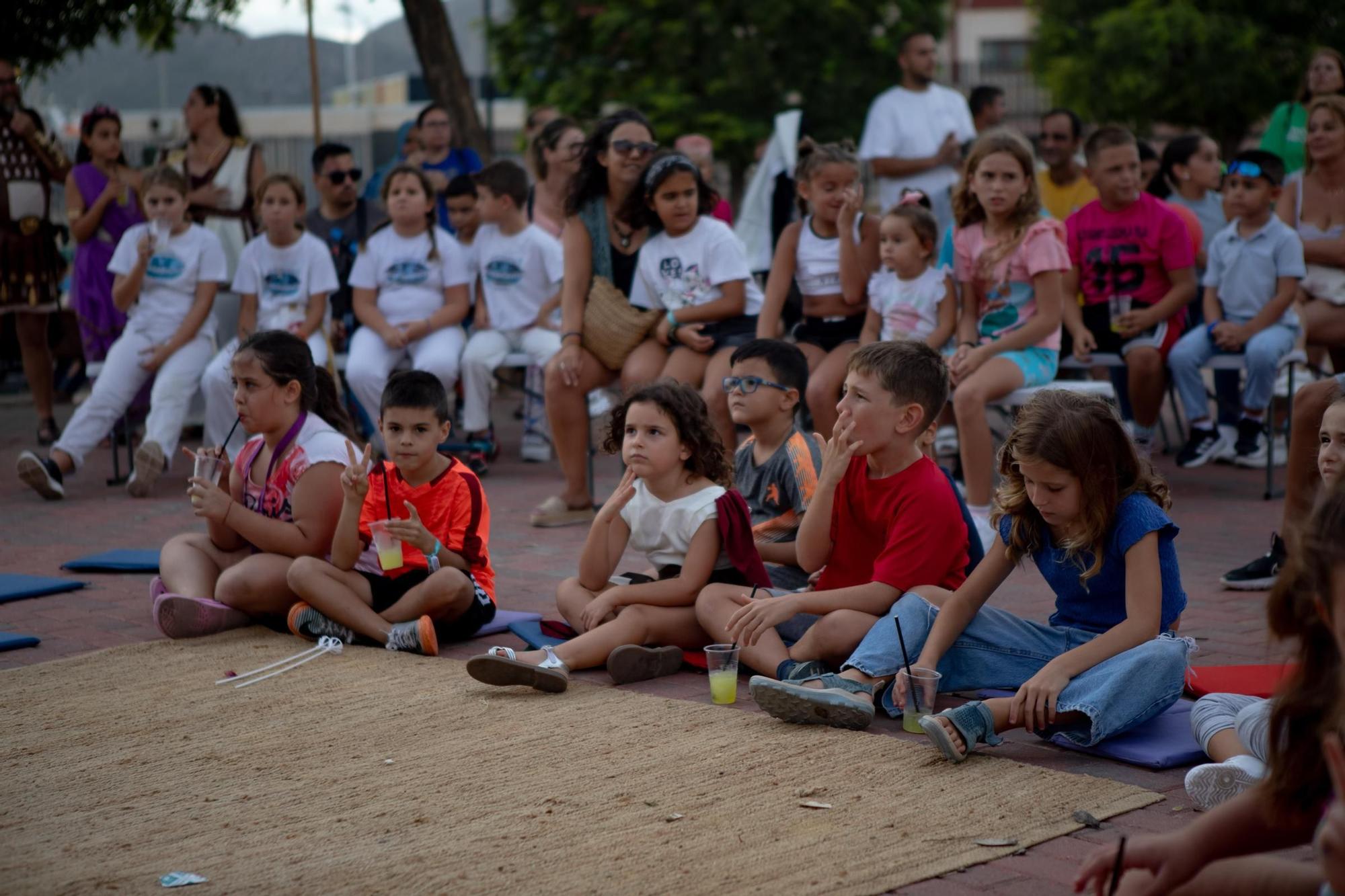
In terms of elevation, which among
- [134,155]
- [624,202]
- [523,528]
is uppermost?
[134,155]

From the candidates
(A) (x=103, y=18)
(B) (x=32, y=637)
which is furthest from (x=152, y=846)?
(A) (x=103, y=18)

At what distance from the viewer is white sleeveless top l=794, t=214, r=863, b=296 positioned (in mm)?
7141

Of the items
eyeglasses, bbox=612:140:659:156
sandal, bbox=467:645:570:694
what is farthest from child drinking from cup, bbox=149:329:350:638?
eyeglasses, bbox=612:140:659:156

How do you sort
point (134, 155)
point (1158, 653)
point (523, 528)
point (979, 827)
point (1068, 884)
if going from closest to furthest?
point (1068, 884) < point (979, 827) < point (1158, 653) < point (523, 528) < point (134, 155)

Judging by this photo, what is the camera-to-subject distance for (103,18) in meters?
13.3

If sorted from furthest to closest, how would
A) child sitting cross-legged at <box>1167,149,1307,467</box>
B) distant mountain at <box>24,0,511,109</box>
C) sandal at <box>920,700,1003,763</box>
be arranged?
distant mountain at <box>24,0,511,109</box>
child sitting cross-legged at <box>1167,149,1307,467</box>
sandal at <box>920,700,1003,763</box>

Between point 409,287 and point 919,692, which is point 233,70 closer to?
point 409,287

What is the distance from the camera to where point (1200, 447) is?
25.8 feet

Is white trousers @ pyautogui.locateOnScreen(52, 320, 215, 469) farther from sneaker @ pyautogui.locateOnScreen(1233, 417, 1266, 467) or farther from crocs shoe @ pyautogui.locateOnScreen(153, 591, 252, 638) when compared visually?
sneaker @ pyautogui.locateOnScreen(1233, 417, 1266, 467)

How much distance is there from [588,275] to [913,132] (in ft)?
10.8

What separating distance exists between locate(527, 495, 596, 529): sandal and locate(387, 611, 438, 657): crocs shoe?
7.02 ft

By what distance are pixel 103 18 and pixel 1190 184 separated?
31.1 feet

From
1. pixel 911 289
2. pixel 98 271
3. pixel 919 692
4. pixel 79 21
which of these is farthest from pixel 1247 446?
pixel 79 21

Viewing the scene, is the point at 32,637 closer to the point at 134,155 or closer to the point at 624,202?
the point at 624,202
